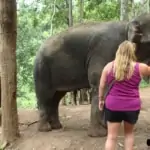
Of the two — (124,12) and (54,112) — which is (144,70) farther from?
(124,12)

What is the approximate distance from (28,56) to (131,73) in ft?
36.5

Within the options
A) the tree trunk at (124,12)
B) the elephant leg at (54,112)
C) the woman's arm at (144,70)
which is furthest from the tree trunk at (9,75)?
the tree trunk at (124,12)

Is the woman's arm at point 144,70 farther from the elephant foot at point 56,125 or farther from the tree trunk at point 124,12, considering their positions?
the tree trunk at point 124,12

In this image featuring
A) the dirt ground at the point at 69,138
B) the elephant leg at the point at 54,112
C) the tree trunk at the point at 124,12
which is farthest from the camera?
the tree trunk at the point at 124,12

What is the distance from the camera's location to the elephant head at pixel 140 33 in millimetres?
5938

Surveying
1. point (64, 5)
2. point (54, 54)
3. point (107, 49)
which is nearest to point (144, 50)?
point (107, 49)

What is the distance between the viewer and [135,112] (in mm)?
4598

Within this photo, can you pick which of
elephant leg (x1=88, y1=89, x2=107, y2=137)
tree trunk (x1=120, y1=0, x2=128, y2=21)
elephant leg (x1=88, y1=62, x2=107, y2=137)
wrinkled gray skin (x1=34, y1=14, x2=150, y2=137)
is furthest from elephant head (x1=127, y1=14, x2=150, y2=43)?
tree trunk (x1=120, y1=0, x2=128, y2=21)

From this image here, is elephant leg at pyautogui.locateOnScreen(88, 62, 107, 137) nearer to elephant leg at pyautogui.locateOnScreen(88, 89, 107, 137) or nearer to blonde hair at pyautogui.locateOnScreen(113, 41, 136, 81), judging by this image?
elephant leg at pyautogui.locateOnScreen(88, 89, 107, 137)

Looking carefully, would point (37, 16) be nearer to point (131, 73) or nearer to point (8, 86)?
point (8, 86)

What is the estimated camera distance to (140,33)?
599cm

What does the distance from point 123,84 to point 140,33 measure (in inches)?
66.5

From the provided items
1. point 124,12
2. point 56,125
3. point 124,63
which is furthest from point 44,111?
point 124,12

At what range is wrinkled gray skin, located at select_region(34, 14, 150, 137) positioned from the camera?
614 centimetres
